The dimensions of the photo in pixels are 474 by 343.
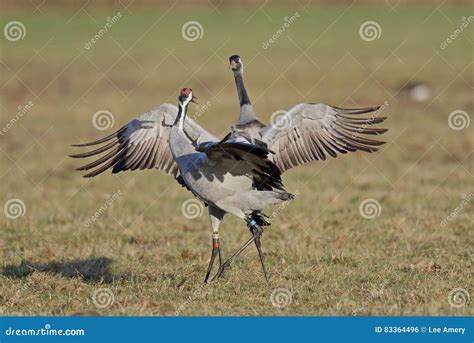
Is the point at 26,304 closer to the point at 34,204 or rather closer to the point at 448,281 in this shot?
the point at 448,281

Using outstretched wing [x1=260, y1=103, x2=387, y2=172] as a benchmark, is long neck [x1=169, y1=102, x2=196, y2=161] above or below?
below

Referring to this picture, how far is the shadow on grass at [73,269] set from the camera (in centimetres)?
760

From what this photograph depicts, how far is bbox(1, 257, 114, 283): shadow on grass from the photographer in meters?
7.60

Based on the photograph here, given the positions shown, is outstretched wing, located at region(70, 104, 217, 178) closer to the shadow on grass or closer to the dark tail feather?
the shadow on grass

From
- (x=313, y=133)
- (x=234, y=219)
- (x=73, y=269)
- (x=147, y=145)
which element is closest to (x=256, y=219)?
(x=313, y=133)

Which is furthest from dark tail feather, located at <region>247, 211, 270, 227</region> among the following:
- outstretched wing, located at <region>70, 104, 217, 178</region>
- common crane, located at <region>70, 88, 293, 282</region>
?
outstretched wing, located at <region>70, 104, 217, 178</region>

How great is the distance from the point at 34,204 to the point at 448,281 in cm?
628

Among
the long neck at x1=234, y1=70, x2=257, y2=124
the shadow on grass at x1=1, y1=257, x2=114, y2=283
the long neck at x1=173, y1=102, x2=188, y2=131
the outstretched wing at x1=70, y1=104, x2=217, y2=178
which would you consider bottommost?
the shadow on grass at x1=1, y1=257, x2=114, y2=283

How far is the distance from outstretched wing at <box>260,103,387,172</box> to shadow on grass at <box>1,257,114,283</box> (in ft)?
6.16

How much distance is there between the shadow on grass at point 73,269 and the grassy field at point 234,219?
3cm

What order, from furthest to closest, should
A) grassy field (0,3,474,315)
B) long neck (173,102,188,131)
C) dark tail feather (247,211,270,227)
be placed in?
dark tail feather (247,211,270,227) < long neck (173,102,188,131) < grassy field (0,3,474,315)

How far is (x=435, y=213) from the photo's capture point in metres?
9.91

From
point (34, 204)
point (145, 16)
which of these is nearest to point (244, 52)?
point (145, 16)

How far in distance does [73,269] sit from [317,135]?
2.55 meters
